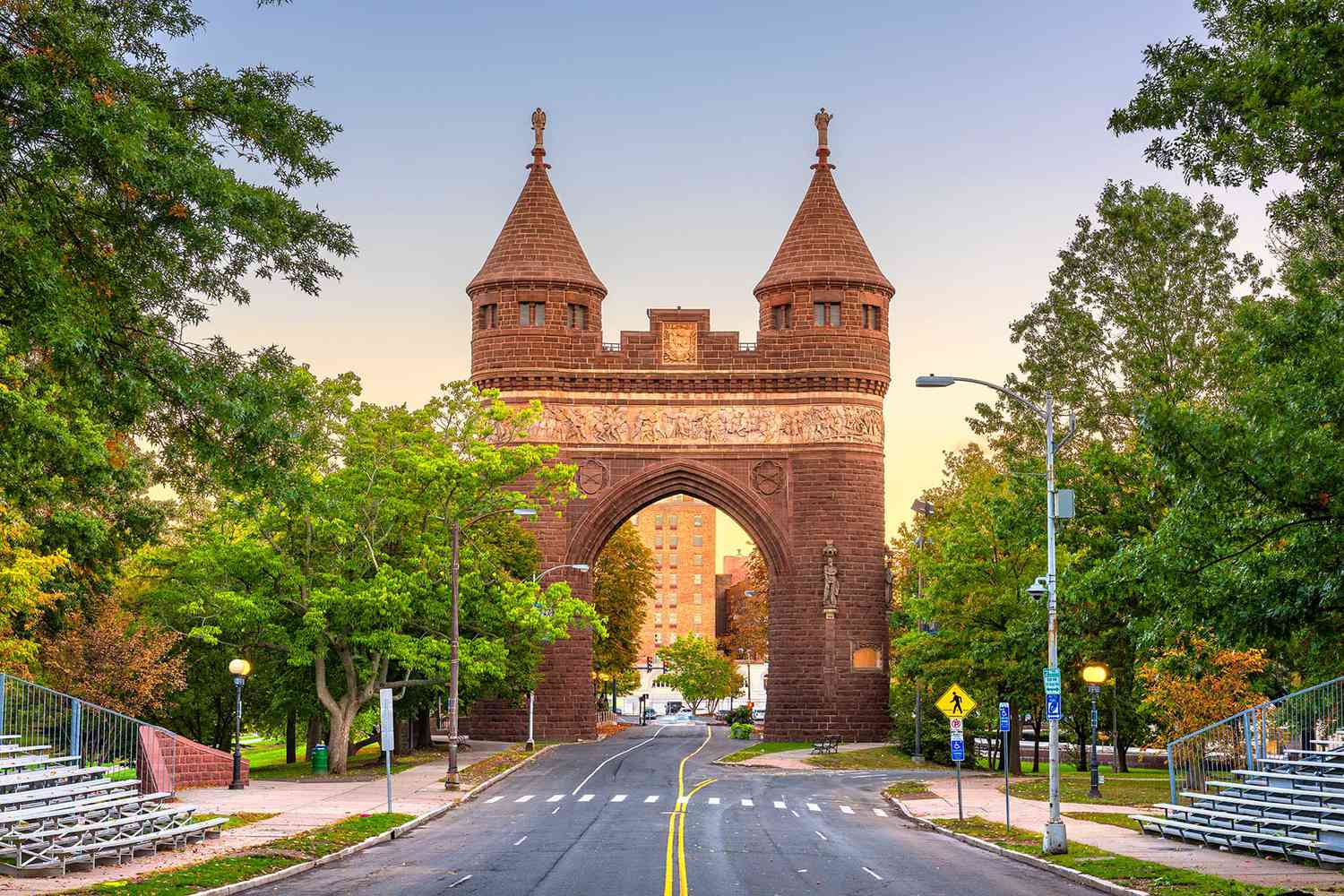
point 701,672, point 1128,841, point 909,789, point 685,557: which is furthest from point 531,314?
point 685,557

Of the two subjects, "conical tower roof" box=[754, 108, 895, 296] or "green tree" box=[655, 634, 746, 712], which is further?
"green tree" box=[655, 634, 746, 712]

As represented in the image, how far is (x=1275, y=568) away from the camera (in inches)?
763

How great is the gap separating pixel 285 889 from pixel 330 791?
1753cm

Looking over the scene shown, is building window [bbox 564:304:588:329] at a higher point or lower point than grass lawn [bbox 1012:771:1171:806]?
higher

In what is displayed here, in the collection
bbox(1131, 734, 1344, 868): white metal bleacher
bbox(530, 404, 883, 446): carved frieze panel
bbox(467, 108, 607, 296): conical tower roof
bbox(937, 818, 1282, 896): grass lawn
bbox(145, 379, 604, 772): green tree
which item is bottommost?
bbox(937, 818, 1282, 896): grass lawn

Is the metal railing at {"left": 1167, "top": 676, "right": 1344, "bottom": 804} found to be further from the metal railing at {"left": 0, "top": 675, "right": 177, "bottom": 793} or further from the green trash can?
the green trash can

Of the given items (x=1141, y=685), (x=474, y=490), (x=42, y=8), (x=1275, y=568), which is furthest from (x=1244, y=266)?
(x=42, y=8)

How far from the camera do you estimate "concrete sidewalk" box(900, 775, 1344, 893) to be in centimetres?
1952

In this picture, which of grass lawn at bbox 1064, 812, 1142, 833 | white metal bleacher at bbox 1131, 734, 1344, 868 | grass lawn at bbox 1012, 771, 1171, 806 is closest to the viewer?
white metal bleacher at bbox 1131, 734, 1344, 868

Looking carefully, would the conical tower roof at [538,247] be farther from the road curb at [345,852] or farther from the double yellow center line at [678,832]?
the road curb at [345,852]

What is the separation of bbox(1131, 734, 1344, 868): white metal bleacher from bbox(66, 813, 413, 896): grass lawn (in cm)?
1460

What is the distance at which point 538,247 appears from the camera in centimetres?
6369

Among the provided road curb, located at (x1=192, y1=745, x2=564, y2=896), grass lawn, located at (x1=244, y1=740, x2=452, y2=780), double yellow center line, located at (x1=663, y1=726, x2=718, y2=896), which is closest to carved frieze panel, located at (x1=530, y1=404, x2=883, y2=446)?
grass lawn, located at (x1=244, y1=740, x2=452, y2=780)

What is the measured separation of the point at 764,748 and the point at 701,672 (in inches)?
2876
